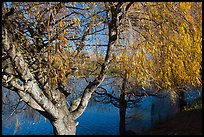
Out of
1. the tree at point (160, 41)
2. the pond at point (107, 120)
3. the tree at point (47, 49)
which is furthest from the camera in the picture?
the pond at point (107, 120)

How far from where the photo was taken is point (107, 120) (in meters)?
10.8

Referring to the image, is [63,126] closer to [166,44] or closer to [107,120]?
[166,44]

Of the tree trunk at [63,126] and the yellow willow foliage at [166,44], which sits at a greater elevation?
the yellow willow foliage at [166,44]

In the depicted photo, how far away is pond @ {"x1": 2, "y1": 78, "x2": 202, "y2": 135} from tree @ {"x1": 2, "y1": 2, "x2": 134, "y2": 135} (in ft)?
A: 18.1

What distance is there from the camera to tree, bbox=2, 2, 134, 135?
280 cm

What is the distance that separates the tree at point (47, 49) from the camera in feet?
9.19

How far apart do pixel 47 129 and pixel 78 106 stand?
6296 millimetres

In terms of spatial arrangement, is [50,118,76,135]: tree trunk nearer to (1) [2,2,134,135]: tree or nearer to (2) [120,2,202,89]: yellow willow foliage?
(1) [2,2,134,135]: tree

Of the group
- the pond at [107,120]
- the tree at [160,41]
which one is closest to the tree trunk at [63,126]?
the tree at [160,41]

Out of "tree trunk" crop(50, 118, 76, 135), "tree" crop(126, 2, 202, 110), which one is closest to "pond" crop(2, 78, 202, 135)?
"tree" crop(126, 2, 202, 110)

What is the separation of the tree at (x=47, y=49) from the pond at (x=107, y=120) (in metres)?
5.51

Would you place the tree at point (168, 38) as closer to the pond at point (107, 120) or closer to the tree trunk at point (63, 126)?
the tree trunk at point (63, 126)

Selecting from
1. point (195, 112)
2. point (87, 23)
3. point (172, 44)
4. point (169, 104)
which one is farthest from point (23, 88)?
point (169, 104)

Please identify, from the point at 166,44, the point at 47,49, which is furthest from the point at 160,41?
the point at 47,49
